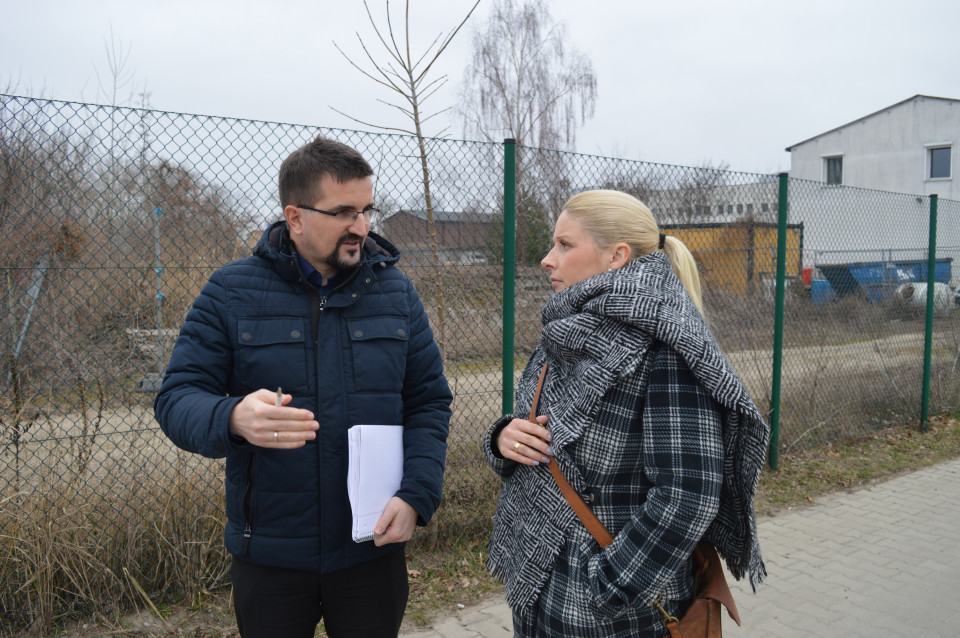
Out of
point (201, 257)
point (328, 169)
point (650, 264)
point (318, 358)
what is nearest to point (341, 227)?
point (328, 169)

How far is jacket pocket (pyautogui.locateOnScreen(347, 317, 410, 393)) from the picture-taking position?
6.49 feet

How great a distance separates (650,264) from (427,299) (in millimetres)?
2324

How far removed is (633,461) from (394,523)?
0.71 m

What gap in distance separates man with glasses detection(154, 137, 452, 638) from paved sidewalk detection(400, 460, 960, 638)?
166cm

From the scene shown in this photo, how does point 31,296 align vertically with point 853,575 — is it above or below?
above

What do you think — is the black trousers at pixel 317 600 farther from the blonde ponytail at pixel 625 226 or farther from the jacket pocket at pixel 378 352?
the blonde ponytail at pixel 625 226

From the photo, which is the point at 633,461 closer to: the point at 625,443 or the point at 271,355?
the point at 625,443

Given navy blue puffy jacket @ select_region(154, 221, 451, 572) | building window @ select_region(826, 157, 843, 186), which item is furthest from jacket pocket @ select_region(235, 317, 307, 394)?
building window @ select_region(826, 157, 843, 186)

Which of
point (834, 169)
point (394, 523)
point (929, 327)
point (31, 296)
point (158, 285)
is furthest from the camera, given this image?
point (834, 169)

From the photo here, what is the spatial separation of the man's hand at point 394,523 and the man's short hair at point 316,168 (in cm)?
91

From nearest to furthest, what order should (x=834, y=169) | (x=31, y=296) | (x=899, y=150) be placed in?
(x=31, y=296) → (x=899, y=150) → (x=834, y=169)

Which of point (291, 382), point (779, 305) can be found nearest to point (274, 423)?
point (291, 382)

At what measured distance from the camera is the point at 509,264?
413 centimetres

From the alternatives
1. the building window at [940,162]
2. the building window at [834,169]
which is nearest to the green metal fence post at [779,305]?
the building window at [940,162]
